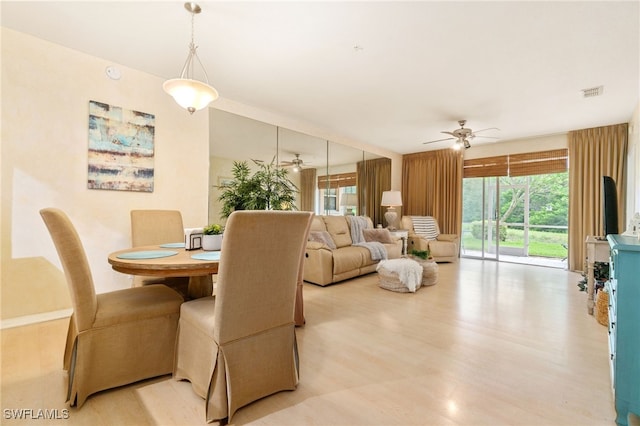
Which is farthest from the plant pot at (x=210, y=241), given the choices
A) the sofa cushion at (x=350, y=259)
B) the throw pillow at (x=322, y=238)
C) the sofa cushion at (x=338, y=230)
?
the sofa cushion at (x=338, y=230)

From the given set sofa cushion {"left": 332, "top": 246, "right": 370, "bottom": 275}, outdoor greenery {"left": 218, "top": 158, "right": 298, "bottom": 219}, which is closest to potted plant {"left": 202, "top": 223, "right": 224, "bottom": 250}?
outdoor greenery {"left": 218, "top": 158, "right": 298, "bottom": 219}

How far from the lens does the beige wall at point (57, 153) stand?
2.40 metres

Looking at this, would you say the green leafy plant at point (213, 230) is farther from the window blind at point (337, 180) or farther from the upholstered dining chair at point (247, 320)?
the window blind at point (337, 180)

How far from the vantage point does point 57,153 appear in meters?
2.60

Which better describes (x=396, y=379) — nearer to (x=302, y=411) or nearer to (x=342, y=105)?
(x=302, y=411)

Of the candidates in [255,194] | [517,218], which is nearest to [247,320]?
[255,194]

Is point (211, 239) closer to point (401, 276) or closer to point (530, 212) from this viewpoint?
point (401, 276)

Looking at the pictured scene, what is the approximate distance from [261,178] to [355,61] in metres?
1.65

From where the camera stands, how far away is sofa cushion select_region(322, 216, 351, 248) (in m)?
4.54

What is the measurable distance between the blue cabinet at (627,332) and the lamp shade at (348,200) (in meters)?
4.56

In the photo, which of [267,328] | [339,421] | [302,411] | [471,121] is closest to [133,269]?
[267,328]

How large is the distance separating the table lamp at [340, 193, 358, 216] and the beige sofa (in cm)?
85

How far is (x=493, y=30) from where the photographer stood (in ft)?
7.49

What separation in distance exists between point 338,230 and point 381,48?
2.80 m
